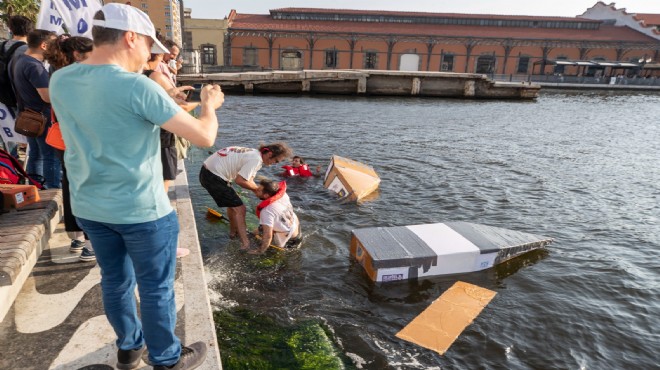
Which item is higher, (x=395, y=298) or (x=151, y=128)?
(x=151, y=128)

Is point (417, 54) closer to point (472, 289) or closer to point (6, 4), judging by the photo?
point (6, 4)

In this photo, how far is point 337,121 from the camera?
18.8 meters

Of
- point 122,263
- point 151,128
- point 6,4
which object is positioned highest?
point 6,4

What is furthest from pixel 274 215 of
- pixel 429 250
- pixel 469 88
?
pixel 469 88

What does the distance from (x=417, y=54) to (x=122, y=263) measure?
1934 inches

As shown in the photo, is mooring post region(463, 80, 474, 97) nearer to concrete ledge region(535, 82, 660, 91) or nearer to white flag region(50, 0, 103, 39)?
concrete ledge region(535, 82, 660, 91)

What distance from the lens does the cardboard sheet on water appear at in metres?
4.02

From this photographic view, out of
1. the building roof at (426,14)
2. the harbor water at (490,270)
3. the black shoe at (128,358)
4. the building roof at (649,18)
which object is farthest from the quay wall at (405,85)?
the building roof at (649,18)

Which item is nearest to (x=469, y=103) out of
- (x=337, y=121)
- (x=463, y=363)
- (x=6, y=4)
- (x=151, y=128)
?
(x=337, y=121)

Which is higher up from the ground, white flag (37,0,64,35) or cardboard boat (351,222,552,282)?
white flag (37,0,64,35)

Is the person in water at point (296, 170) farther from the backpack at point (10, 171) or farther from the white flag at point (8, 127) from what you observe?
the backpack at point (10, 171)

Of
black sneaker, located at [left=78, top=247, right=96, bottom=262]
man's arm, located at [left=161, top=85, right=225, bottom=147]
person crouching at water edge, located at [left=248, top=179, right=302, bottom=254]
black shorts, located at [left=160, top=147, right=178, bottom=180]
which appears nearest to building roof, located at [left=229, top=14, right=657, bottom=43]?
person crouching at water edge, located at [left=248, top=179, right=302, bottom=254]

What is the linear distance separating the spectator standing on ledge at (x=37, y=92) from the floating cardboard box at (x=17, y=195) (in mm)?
591

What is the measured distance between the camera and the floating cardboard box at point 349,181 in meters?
7.94
